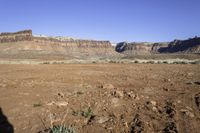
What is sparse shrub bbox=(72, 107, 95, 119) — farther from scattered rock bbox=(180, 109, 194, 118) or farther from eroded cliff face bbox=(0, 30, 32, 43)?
eroded cliff face bbox=(0, 30, 32, 43)

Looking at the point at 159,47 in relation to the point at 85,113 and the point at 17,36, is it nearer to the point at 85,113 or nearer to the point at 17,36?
the point at 17,36

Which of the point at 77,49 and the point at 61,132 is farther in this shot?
the point at 77,49

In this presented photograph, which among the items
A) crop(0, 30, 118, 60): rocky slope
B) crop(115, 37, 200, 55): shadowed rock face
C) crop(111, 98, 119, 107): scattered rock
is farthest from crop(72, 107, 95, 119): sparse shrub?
crop(115, 37, 200, 55): shadowed rock face

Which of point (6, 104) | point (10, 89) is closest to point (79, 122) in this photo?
point (6, 104)

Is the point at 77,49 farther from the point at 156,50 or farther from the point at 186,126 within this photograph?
the point at 186,126

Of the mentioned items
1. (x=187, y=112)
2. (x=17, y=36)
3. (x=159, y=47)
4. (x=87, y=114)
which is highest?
(x=17, y=36)

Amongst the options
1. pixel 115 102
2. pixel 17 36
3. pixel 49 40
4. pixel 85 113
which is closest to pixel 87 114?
pixel 85 113

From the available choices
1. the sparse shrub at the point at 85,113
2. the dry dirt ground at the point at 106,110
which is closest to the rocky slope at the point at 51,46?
the dry dirt ground at the point at 106,110

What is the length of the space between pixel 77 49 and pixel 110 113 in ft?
508

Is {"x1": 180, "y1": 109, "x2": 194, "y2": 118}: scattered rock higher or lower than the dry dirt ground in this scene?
higher

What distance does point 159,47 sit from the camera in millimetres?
172625

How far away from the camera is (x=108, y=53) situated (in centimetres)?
16688

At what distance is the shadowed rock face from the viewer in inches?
5290

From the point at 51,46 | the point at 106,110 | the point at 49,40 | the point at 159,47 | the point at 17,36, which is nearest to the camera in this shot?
the point at 106,110
